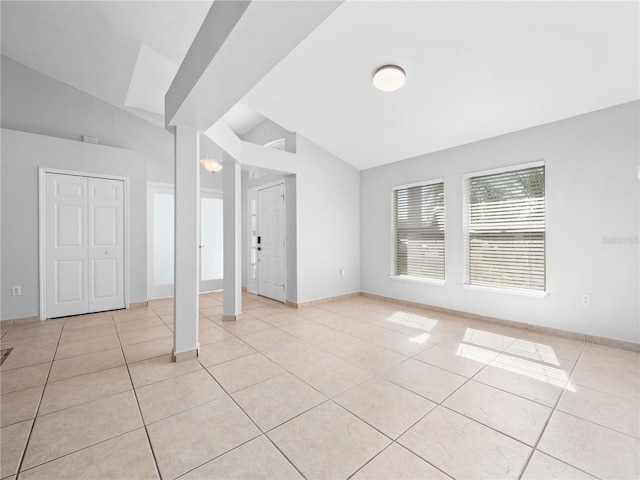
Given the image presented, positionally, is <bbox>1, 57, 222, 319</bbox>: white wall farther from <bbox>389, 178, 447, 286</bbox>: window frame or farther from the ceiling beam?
<bbox>389, 178, 447, 286</bbox>: window frame

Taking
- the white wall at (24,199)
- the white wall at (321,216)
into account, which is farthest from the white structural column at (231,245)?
the white wall at (24,199)

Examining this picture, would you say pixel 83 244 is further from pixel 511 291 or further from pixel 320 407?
pixel 511 291

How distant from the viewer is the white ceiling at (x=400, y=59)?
2.41 meters

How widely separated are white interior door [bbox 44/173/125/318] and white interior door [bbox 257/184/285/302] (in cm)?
237

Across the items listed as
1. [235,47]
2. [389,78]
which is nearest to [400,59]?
[389,78]

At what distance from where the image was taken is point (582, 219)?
3195 mm

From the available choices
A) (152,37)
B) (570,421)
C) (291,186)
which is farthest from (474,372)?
(152,37)

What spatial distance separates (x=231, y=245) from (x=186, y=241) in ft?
4.29

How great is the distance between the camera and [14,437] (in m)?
1.65

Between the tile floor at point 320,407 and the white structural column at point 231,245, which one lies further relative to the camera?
the white structural column at point 231,245

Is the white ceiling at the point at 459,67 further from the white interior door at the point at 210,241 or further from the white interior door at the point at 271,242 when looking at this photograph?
the white interior door at the point at 210,241

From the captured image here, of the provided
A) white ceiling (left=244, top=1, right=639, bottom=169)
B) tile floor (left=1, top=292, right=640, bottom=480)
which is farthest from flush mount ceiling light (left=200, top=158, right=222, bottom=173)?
tile floor (left=1, top=292, right=640, bottom=480)

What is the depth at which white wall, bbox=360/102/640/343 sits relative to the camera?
9.66 feet

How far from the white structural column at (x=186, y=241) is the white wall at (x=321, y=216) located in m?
1.41
